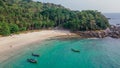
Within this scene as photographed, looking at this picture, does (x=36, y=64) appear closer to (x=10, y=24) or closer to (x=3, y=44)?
(x=3, y=44)

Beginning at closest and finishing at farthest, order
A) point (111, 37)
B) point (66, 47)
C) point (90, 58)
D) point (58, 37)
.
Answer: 1. point (90, 58)
2. point (66, 47)
3. point (58, 37)
4. point (111, 37)

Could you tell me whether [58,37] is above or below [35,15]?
below

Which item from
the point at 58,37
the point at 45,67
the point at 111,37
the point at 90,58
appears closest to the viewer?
the point at 45,67

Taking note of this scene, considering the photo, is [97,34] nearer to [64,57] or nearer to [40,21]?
[40,21]

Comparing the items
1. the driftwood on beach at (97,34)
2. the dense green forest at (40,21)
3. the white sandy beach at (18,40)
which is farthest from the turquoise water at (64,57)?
the dense green forest at (40,21)

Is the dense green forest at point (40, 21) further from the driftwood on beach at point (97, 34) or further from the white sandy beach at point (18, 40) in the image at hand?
the white sandy beach at point (18, 40)

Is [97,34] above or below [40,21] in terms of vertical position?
below

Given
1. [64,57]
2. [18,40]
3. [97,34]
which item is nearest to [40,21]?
[18,40]

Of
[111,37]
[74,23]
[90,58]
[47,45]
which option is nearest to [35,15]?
[74,23]

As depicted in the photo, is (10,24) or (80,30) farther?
(80,30)
